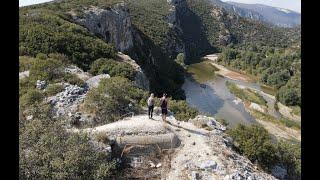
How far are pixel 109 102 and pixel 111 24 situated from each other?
52332 millimetres

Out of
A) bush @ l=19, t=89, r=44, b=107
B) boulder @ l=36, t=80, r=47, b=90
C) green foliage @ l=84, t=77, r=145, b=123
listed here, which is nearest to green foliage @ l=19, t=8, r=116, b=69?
boulder @ l=36, t=80, r=47, b=90

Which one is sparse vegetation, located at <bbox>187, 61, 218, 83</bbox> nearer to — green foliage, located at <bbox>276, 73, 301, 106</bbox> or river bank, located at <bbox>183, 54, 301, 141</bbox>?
river bank, located at <bbox>183, 54, 301, 141</bbox>

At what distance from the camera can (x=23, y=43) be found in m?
50.5

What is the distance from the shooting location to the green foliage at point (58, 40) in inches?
2013

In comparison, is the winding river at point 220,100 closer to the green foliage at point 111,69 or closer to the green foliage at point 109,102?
the green foliage at point 111,69

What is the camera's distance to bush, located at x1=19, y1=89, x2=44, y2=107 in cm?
2875

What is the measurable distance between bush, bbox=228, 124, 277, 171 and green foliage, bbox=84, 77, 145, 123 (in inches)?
287

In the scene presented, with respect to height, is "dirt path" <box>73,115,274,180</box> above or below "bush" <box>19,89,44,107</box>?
below

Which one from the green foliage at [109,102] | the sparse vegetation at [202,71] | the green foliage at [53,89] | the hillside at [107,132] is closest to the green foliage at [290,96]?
the sparse vegetation at [202,71]

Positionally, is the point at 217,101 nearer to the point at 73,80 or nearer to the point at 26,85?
the point at 73,80

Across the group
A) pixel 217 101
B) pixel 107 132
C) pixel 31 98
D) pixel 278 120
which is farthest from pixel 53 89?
pixel 217 101

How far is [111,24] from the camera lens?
78375 millimetres

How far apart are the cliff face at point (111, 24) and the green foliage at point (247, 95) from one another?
83.9 ft
